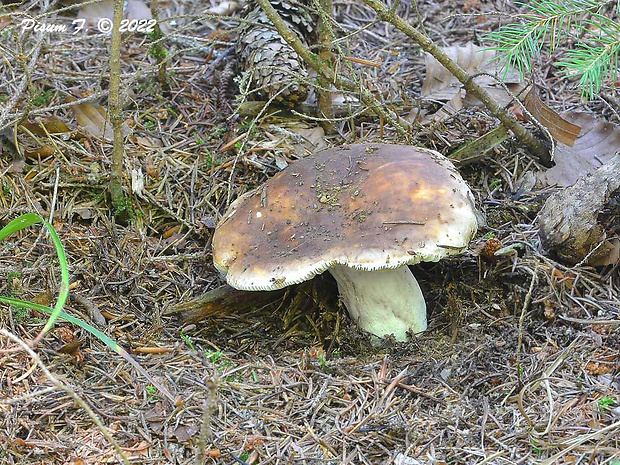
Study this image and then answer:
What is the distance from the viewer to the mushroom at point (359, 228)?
8.29 ft

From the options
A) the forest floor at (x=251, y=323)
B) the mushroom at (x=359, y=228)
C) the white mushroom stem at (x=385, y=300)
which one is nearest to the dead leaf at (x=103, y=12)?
the forest floor at (x=251, y=323)

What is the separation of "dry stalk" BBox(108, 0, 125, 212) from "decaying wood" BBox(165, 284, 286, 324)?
686 mm

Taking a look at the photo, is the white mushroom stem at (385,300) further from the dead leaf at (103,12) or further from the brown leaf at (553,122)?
the dead leaf at (103,12)

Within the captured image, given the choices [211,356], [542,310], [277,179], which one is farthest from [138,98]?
[542,310]

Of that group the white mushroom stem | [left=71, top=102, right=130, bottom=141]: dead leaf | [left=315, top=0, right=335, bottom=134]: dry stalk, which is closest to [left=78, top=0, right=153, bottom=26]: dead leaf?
[left=71, top=102, right=130, bottom=141]: dead leaf

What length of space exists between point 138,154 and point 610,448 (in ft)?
8.98

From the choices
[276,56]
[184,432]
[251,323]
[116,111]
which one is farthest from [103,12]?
[184,432]

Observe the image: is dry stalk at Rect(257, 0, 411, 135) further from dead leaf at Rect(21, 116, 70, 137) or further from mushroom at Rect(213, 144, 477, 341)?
dead leaf at Rect(21, 116, 70, 137)

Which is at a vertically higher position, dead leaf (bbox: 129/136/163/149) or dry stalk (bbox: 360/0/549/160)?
dry stalk (bbox: 360/0/549/160)

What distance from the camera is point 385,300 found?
2891 mm

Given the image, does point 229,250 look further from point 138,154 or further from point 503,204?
point 503,204

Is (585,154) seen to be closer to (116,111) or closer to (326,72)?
(326,72)

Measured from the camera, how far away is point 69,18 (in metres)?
4.56

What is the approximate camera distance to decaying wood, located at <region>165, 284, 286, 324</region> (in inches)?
119
